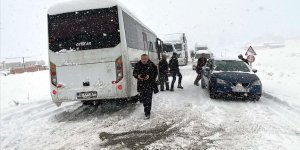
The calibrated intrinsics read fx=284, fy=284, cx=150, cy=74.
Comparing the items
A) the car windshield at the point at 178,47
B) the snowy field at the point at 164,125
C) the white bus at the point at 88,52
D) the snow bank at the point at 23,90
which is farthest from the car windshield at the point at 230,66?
the car windshield at the point at 178,47

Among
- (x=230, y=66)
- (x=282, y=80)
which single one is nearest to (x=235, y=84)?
(x=230, y=66)

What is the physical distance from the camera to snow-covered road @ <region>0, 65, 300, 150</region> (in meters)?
5.70

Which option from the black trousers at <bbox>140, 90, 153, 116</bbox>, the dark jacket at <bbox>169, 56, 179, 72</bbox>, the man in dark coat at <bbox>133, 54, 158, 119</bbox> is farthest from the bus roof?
the dark jacket at <bbox>169, 56, 179, 72</bbox>

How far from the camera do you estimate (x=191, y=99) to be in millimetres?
10852

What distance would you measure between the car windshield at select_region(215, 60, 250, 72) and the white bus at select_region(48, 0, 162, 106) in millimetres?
4827

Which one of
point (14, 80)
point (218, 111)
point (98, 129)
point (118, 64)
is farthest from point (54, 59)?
point (14, 80)

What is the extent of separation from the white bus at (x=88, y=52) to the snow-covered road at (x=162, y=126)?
0.89 m

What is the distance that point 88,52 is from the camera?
8.40m

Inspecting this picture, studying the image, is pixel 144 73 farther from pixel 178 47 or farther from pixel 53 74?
pixel 178 47

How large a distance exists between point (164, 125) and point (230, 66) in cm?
580

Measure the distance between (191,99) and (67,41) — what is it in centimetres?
507

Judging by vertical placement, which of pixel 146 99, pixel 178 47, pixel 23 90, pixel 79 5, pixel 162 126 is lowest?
pixel 162 126

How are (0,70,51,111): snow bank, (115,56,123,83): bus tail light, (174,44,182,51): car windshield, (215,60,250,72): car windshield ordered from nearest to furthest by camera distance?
(115,56,123,83): bus tail light
(215,60,250,72): car windshield
(0,70,51,111): snow bank
(174,44,182,51): car windshield

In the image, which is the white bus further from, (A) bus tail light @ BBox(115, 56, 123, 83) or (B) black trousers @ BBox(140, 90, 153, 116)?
(B) black trousers @ BBox(140, 90, 153, 116)
